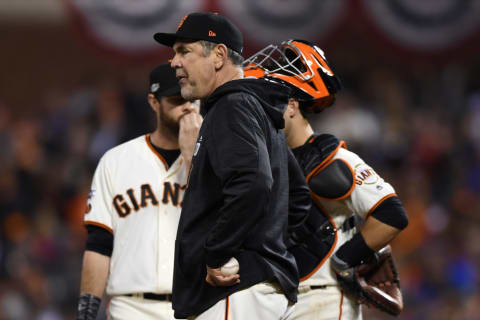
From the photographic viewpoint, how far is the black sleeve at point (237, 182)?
255 centimetres

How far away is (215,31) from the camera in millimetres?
2840

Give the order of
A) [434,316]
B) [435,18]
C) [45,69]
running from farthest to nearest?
[45,69] → [435,18] → [434,316]

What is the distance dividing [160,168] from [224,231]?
3.93ft

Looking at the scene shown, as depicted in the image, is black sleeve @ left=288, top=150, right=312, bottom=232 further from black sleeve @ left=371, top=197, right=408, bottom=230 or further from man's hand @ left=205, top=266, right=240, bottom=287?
man's hand @ left=205, top=266, right=240, bottom=287

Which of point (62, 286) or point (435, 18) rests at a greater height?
point (435, 18)

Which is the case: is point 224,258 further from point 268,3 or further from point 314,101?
point 268,3

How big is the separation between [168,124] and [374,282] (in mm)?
1231

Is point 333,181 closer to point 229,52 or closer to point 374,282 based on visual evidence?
point 374,282

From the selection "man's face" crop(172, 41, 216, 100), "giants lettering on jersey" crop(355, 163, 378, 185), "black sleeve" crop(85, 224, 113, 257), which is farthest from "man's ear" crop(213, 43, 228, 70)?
"black sleeve" crop(85, 224, 113, 257)

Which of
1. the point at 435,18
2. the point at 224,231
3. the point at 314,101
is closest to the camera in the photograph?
the point at 224,231

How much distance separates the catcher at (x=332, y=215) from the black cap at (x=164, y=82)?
1.23ft

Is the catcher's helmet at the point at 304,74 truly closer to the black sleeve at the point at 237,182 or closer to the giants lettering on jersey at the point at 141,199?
the giants lettering on jersey at the point at 141,199

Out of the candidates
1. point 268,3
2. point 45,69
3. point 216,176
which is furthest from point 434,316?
point 45,69

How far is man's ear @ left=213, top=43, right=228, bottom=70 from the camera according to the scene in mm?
2854
